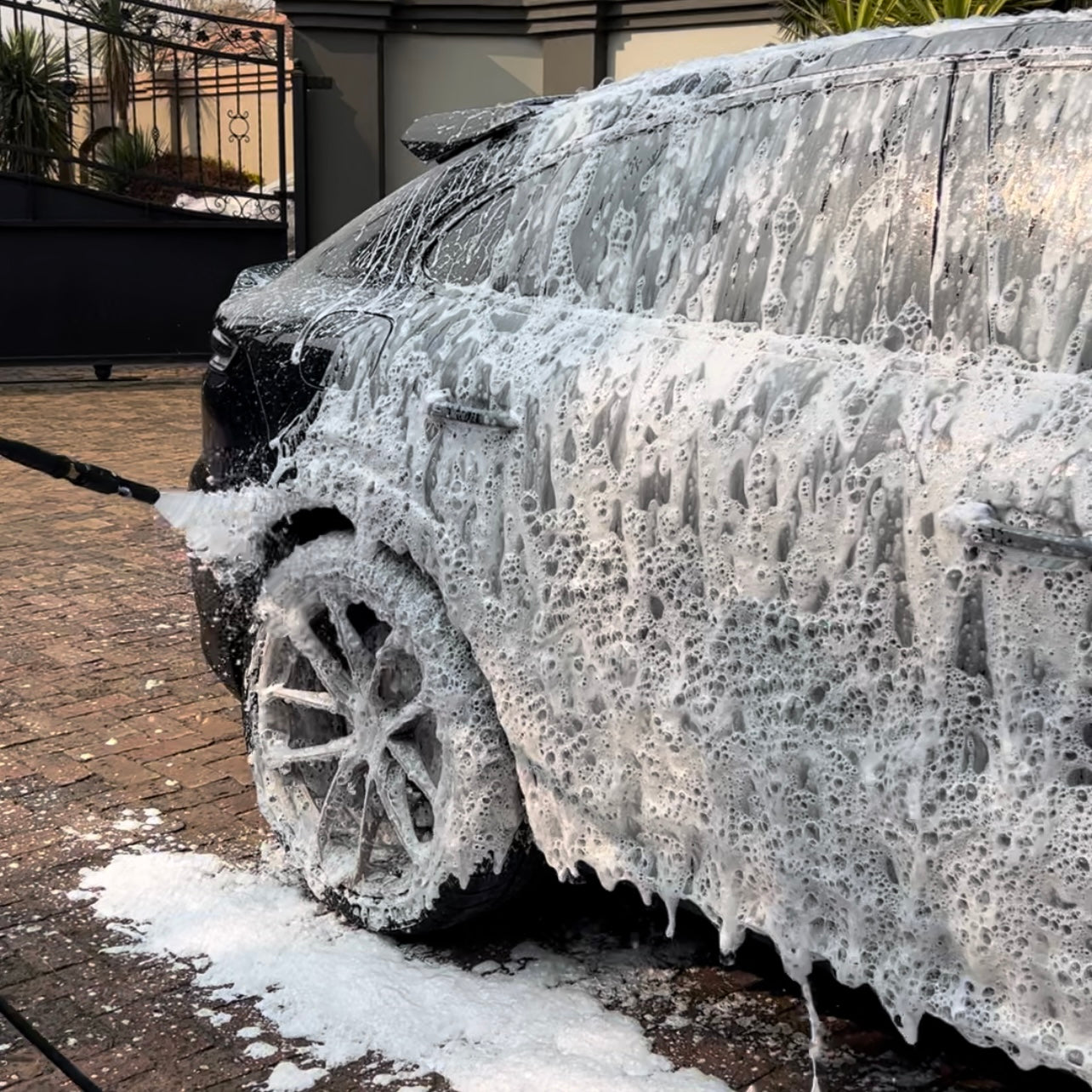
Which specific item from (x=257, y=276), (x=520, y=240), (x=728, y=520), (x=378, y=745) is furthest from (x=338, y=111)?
(x=728, y=520)

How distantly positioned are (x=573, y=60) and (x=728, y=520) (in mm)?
10934

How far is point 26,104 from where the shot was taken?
1213 centimetres

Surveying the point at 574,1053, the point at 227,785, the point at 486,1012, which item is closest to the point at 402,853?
the point at 486,1012

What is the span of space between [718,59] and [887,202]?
0.68 metres

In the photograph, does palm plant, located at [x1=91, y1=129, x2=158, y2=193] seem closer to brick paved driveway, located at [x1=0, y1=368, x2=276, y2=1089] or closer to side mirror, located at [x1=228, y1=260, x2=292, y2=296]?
brick paved driveway, located at [x1=0, y1=368, x2=276, y2=1089]

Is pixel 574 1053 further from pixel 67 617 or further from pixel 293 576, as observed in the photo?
pixel 67 617

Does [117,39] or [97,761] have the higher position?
[117,39]

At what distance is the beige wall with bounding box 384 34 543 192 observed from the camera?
13.1m

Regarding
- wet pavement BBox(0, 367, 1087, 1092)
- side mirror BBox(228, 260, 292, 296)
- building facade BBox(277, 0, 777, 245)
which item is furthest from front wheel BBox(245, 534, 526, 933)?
building facade BBox(277, 0, 777, 245)

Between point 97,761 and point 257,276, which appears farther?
point 97,761

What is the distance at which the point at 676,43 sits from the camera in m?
11.4

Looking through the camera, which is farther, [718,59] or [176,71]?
[176,71]

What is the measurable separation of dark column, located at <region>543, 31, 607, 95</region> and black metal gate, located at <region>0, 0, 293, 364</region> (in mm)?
2344

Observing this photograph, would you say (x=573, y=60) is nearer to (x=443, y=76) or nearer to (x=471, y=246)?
(x=443, y=76)
